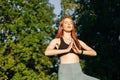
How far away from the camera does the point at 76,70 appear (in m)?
6.21

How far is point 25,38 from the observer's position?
41.4 m

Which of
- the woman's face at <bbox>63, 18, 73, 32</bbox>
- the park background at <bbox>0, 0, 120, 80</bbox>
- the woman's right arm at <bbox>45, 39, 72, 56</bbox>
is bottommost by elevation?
the park background at <bbox>0, 0, 120, 80</bbox>

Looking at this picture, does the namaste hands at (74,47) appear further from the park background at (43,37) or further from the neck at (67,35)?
the park background at (43,37)

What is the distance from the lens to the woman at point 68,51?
20.3ft

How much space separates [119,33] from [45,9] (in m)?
8.67

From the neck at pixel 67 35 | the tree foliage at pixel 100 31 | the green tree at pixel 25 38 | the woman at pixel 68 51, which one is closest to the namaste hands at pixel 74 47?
the woman at pixel 68 51

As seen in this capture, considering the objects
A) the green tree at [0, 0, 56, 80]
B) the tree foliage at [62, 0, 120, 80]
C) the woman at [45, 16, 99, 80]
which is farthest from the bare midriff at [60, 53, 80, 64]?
the green tree at [0, 0, 56, 80]

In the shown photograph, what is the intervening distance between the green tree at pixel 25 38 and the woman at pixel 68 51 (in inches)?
1299

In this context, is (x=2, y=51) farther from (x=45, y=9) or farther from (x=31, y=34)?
(x=45, y=9)

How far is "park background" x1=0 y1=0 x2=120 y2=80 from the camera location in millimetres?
40062

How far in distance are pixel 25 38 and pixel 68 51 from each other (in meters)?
35.3

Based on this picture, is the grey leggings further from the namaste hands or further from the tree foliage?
the tree foliage

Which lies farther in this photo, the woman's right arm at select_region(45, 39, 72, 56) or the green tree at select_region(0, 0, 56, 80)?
the green tree at select_region(0, 0, 56, 80)

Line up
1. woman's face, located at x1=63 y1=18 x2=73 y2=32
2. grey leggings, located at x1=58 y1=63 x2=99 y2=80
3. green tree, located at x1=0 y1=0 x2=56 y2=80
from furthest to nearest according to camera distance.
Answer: green tree, located at x1=0 y1=0 x2=56 y2=80 < woman's face, located at x1=63 y1=18 x2=73 y2=32 < grey leggings, located at x1=58 y1=63 x2=99 y2=80
